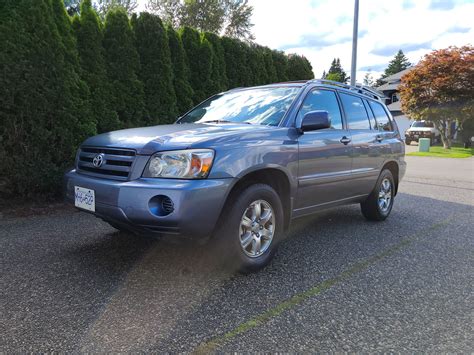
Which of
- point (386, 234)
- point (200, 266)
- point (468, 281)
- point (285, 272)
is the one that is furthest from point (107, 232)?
point (468, 281)

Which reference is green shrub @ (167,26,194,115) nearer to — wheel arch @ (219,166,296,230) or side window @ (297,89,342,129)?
side window @ (297,89,342,129)

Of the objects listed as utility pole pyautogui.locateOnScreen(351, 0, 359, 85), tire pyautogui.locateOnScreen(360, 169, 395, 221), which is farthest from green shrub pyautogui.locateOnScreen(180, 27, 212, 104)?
utility pole pyautogui.locateOnScreen(351, 0, 359, 85)

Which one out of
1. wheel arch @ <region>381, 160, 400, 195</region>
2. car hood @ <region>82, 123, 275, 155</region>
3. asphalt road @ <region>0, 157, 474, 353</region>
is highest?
car hood @ <region>82, 123, 275, 155</region>

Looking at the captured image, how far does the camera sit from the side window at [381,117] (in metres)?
5.66

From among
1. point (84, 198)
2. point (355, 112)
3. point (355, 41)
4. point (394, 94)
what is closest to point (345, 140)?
point (355, 112)

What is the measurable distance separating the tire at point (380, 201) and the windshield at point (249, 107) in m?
2.07

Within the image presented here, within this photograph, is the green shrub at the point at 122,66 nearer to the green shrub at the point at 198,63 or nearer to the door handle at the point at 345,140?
the green shrub at the point at 198,63

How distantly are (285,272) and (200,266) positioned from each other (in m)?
0.77

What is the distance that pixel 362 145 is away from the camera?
4945 mm

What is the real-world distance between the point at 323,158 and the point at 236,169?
1.35 meters

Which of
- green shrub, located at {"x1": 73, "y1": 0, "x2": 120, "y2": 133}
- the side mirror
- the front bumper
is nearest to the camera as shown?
the front bumper

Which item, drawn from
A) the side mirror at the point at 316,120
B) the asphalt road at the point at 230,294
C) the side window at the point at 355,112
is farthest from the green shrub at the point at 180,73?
the side mirror at the point at 316,120

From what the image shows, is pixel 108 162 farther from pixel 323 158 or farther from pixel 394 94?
pixel 394 94

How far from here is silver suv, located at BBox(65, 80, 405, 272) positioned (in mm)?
2965
